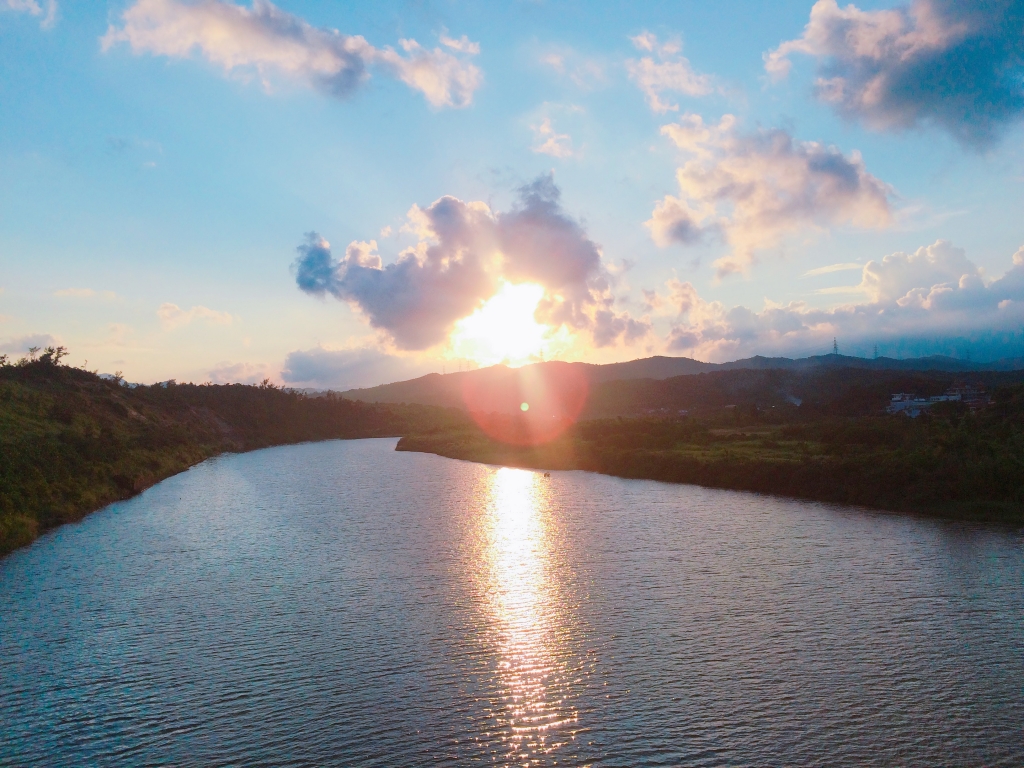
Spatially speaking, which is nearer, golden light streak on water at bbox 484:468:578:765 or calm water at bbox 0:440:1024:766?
calm water at bbox 0:440:1024:766

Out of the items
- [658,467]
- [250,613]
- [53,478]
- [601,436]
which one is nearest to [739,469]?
[658,467]

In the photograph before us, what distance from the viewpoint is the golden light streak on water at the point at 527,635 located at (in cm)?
1842

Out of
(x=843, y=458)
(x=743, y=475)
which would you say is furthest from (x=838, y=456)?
(x=743, y=475)

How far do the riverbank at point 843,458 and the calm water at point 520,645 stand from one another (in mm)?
4899

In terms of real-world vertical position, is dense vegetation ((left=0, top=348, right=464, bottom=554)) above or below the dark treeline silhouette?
above

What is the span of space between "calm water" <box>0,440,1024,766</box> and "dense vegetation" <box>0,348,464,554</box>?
16.8ft

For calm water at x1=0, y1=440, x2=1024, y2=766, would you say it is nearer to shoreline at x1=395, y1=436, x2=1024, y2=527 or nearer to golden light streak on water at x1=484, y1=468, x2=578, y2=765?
golden light streak on water at x1=484, y1=468, x2=578, y2=765

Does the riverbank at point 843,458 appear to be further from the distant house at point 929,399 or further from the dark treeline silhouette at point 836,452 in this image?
the distant house at point 929,399

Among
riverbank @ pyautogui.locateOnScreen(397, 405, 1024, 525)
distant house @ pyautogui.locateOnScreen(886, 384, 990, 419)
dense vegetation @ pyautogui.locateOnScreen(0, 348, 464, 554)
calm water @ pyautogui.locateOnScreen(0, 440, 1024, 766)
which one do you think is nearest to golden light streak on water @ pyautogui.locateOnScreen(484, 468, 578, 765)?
calm water @ pyautogui.locateOnScreen(0, 440, 1024, 766)

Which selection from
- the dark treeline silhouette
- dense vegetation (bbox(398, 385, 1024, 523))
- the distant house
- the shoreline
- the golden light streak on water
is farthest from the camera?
the distant house

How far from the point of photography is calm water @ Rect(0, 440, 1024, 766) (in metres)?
17.8

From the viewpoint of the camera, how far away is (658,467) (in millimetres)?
69125

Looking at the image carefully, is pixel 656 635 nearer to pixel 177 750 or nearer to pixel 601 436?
pixel 177 750

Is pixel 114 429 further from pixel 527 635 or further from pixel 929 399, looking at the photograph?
pixel 929 399
